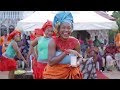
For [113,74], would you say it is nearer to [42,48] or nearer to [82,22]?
[42,48]

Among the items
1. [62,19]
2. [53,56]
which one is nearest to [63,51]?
[53,56]

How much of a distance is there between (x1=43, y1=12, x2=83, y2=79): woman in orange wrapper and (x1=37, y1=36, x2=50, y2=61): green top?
63 cm

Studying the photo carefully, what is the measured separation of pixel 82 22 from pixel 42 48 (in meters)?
1.72

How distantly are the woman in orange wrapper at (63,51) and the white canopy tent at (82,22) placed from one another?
5.06 ft

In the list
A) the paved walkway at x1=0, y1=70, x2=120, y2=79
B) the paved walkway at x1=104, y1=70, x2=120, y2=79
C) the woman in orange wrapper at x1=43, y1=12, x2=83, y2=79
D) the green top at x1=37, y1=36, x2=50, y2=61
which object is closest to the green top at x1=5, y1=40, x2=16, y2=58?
the paved walkway at x1=0, y1=70, x2=120, y2=79

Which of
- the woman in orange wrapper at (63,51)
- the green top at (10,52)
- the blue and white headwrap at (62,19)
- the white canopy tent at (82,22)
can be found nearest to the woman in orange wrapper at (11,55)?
the green top at (10,52)

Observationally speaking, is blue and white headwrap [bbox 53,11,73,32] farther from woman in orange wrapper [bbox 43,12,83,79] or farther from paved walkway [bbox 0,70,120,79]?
paved walkway [bbox 0,70,120,79]

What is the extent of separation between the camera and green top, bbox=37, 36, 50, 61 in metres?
4.75

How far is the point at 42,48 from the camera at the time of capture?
4.86m

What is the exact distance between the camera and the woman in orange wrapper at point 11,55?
5.27 metres

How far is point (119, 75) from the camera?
529cm

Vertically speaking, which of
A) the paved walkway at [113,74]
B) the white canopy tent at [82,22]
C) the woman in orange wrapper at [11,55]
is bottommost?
the paved walkway at [113,74]

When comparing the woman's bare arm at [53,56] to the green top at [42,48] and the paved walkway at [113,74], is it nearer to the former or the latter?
the green top at [42,48]
